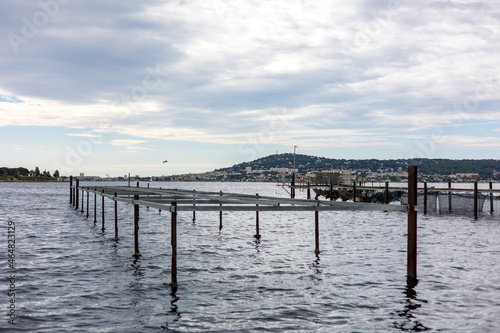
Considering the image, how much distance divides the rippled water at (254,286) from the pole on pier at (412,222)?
0.61 metres

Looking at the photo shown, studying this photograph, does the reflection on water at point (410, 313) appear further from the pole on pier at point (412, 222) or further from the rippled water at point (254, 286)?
the pole on pier at point (412, 222)

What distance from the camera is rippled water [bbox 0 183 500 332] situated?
456 inches

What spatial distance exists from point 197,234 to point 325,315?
19.9 meters

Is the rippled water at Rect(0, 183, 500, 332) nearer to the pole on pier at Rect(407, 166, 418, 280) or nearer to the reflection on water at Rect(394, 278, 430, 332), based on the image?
the reflection on water at Rect(394, 278, 430, 332)

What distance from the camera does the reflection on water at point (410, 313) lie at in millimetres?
11234

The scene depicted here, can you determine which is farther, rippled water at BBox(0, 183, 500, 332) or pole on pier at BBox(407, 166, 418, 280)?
pole on pier at BBox(407, 166, 418, 280)

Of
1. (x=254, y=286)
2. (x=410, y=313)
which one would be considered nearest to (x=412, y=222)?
(x=410, y=313)

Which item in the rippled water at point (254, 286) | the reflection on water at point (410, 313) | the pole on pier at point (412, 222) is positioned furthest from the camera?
the pole on pier at point (412, 222)

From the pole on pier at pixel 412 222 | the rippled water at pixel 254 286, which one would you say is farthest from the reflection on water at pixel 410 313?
the pole on pier at pixel 412 222

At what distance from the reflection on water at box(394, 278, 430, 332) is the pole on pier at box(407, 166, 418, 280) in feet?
2.12

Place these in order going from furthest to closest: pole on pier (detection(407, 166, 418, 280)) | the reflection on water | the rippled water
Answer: pole on pier (detection(407, 166, 418, 280))
the rippled water
the reflection on water

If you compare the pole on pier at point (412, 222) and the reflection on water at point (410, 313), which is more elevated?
the pole on pier at point (412, 222)

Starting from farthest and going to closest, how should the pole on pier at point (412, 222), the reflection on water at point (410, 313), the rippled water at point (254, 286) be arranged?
the pole on pier at point (412, 222) < the rippled water at point (254, 286) < the reflection on water at point (410, 313)

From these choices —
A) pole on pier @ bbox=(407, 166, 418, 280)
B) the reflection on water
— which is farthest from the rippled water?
pole on pier @ bbox=(407, 166, 418, 280)
